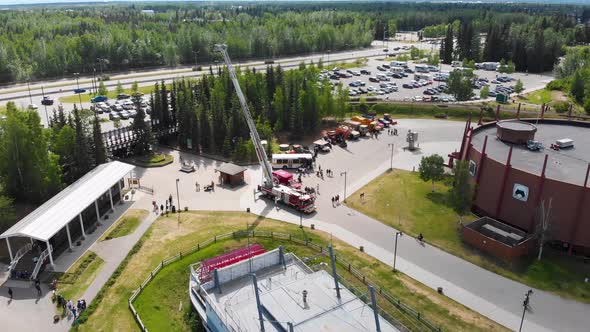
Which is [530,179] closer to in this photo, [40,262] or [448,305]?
[448,305]

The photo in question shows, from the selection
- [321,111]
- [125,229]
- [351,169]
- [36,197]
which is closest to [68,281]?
[125,229]

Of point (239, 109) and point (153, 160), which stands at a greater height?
point (239, 109)

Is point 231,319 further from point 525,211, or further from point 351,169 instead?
point 351,169

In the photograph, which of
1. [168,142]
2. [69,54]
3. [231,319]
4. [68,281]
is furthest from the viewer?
[69,54]

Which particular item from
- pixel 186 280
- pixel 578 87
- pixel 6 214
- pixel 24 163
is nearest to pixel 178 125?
pixel 24 163

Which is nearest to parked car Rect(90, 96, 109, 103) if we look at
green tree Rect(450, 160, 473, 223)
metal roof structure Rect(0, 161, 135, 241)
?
metal roof structure Rect(0, 161, 135, 241)
